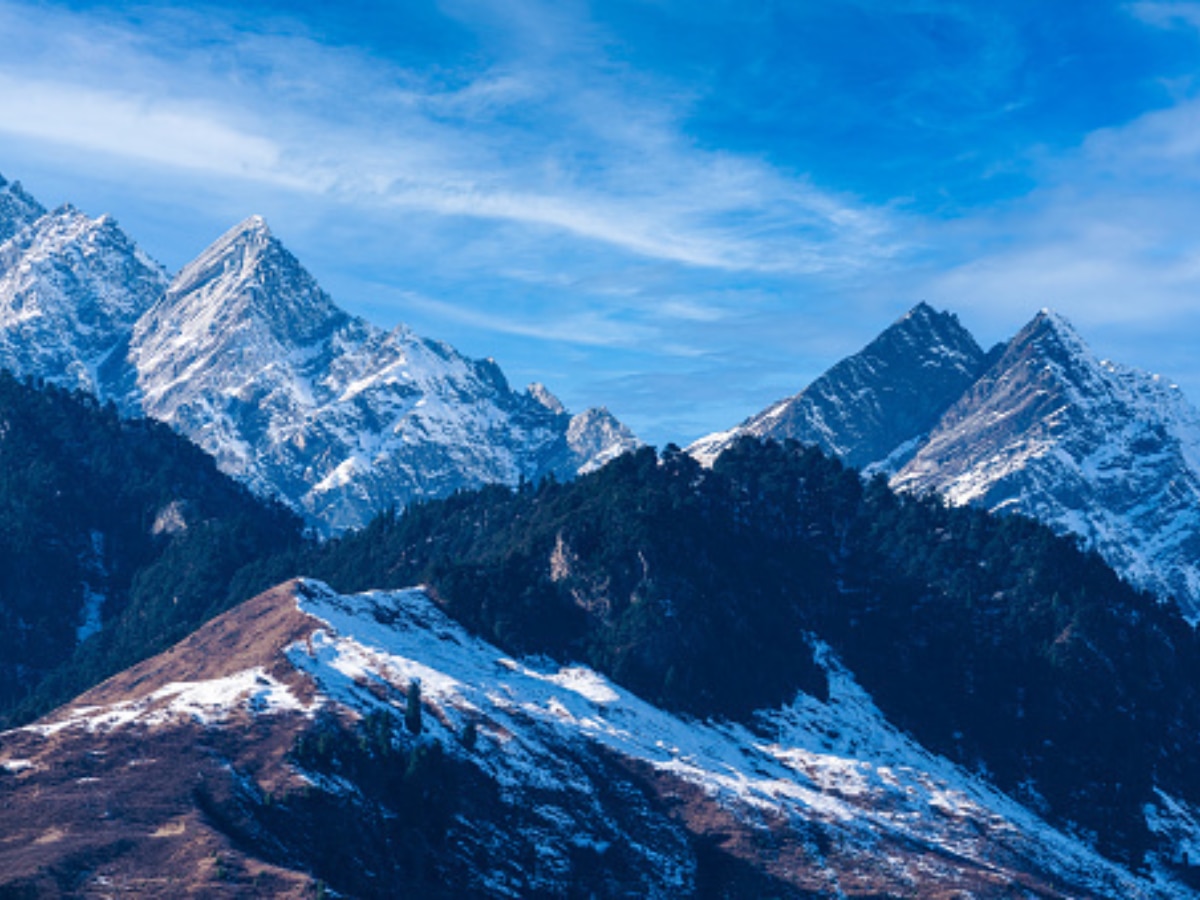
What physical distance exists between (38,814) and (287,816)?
25658 mm

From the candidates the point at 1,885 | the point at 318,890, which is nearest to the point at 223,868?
the point at 318,890

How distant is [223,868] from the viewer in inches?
7028

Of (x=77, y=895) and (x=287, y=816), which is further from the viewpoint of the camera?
(x=287, y=816)

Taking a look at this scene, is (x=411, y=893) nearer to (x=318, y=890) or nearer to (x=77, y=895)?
(x=318, y=890)

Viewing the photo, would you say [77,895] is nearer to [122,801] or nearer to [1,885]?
[1,885]

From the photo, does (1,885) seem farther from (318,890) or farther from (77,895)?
(318,890)

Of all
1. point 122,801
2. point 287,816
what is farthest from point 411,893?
point 122,801

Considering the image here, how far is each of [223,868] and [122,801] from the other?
23.3 metres

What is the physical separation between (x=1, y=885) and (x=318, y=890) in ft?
94.3

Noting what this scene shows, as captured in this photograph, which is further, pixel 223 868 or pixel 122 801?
pixel 122 801

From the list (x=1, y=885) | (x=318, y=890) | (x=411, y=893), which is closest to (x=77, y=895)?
(x=1, y=885)

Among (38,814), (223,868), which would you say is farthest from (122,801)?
Answer: (223,868)

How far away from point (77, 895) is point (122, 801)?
85.4 feet

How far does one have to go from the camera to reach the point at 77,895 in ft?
561
